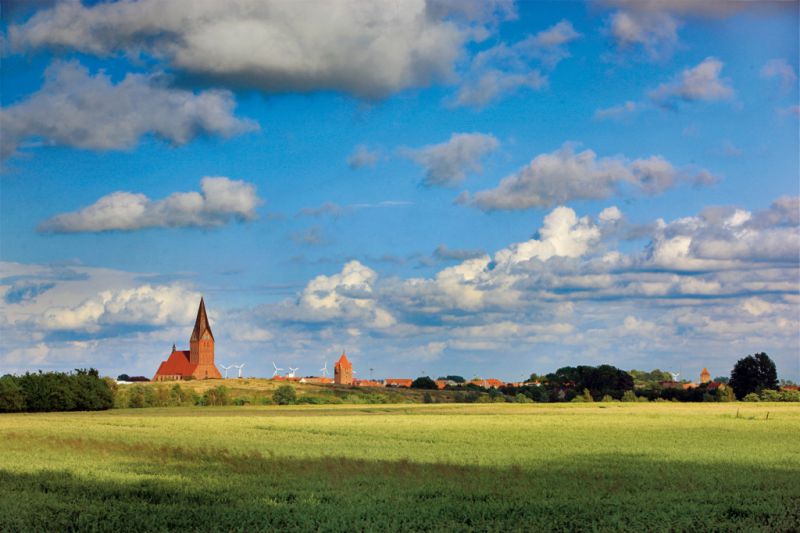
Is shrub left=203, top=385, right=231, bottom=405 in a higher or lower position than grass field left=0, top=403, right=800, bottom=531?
higher

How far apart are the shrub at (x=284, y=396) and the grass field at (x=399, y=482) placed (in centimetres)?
7427

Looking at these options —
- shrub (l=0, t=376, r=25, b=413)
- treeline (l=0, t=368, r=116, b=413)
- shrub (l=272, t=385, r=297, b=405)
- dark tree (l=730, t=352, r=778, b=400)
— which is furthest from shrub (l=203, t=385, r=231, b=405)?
dark tree (l=730, t=352, r=778, b=400)

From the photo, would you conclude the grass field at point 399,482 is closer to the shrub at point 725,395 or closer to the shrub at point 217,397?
the shrub at point 217,397

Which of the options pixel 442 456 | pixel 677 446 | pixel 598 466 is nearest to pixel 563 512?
pixel 598 466

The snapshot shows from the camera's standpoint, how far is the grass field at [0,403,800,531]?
21469 millimetres

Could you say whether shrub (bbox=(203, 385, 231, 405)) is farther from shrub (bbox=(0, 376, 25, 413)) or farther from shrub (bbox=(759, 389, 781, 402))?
shrub (bbox=(759, 389, 781, 402))

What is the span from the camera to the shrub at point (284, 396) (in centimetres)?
12288

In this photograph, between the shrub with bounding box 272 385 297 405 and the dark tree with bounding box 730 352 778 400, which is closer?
the shrub with bounding box 272 385 297 405

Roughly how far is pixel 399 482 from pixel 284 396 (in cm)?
9838

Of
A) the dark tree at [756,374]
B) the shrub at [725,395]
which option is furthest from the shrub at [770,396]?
the dark tree at [756,374]

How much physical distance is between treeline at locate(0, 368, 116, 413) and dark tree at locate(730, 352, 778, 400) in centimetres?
11365

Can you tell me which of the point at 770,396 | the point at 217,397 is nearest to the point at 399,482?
the point at 217,397

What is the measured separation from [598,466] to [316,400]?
94.2m

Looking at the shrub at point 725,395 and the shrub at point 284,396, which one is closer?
the shrub at point 284,396
